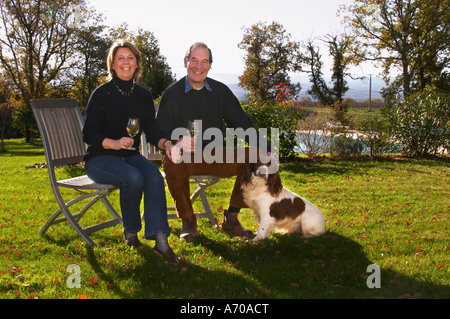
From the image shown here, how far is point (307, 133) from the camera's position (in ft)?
33.5

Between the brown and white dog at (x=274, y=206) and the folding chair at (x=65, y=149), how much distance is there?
1.27 metres

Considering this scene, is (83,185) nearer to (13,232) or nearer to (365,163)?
(13,232)

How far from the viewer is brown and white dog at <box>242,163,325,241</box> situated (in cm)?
384

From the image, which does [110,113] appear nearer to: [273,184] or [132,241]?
[132,241]

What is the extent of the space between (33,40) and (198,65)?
2282 centimetres

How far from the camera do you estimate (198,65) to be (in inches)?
159

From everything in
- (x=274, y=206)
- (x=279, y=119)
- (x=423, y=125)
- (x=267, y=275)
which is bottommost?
(x=267, y=275)

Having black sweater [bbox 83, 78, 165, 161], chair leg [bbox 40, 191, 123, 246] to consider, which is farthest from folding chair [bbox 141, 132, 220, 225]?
chair leg [bbox 40, 191, 123, 246]

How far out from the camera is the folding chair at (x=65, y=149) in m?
3.74

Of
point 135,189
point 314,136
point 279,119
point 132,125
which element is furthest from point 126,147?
point 314,136

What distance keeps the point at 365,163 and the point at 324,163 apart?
956 millimetres

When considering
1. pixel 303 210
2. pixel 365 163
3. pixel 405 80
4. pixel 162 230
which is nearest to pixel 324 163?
pixel 365 163

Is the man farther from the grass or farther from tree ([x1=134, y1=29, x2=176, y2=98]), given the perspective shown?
tree ([x1=134, y1=29, x2=176, y2=98])

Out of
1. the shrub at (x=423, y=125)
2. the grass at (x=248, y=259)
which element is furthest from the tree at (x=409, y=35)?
the grass at (x=248, y=259)
